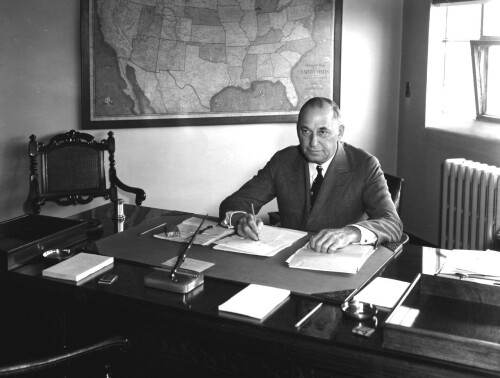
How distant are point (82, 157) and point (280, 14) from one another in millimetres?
1895

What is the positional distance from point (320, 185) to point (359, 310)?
1225mm

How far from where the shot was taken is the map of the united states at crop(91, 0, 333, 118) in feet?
14.9

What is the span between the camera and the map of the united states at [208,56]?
4.54m

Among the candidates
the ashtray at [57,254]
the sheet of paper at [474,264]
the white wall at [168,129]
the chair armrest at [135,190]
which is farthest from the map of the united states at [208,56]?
the sheet of paper at [474,264]

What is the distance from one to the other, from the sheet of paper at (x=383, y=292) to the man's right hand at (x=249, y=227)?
0.62 meters

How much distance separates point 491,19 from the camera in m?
4.66

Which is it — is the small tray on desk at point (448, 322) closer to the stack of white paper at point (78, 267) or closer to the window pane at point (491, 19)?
the stack of white paper at point (78, 267)

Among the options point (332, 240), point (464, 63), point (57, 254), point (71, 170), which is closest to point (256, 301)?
point (332, 240)

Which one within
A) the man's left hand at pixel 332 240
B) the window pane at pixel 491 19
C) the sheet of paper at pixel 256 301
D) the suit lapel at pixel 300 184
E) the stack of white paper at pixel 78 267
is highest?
the window pane at pixel 491 19

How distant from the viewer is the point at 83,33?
439 centimetres

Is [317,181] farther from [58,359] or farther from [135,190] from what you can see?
[58,359]

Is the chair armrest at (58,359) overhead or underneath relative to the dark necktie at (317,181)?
underneath

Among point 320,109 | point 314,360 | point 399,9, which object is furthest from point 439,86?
point 314,360

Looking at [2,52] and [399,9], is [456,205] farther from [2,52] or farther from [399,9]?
[2,52]
